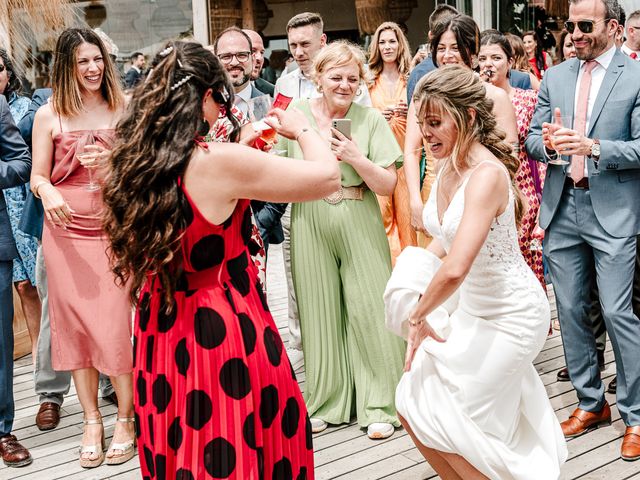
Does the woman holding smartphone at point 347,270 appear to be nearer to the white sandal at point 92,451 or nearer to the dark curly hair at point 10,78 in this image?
the white sandal at point 92,451

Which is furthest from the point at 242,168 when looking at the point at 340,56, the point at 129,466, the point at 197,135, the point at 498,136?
the point at 129,466

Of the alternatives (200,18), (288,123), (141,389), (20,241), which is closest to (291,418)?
(141,389)

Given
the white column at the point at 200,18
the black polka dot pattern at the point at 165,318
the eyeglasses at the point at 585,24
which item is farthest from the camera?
the white column at the point at 200,18

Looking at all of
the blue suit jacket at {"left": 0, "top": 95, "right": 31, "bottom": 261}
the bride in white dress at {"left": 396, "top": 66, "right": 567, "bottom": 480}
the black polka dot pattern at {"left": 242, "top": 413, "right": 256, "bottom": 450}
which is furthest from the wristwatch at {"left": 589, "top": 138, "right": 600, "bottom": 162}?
the blue suit jacket at {"left": 0, "top": 95, "right": 31, "bottom": 261}

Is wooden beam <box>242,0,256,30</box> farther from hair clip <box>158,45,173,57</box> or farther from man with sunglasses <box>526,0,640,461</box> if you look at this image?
hair clip <box>158,45,173,57</box>

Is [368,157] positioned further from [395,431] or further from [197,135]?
[197,135]

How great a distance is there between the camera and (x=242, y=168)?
2.23 meters

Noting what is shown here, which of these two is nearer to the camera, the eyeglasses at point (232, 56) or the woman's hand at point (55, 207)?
the woman's hand at point (55, 207)

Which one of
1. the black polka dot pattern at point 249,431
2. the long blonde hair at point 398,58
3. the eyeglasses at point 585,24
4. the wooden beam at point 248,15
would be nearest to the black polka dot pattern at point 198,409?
the black polka dot pattern at point 249,431

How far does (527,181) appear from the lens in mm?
4879

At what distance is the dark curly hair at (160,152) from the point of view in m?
2.22

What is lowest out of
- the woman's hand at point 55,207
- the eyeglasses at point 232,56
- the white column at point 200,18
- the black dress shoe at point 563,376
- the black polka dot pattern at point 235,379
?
the black dress shoe at point 563,376

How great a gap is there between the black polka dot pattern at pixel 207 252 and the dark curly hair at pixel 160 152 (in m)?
0.07

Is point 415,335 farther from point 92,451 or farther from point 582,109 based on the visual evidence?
point 92,451
